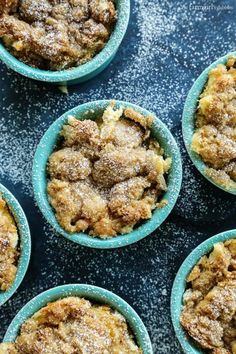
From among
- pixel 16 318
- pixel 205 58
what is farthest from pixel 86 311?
pixel 205 58

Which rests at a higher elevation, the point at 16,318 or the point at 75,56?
the point at 75,56

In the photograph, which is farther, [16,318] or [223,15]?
[223,15]

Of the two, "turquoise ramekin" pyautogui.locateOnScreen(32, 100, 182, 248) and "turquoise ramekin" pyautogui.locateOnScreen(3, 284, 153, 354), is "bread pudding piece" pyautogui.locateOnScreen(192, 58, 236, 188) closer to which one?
"turquoise ramekin" pyautogui.locateOnScreen(32, 100, 182, 248)

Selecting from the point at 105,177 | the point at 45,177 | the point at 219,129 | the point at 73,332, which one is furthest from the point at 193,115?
the point at 73,332

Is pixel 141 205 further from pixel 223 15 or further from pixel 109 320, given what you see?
pixel 223 15

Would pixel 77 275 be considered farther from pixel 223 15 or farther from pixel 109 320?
pixel 223 15

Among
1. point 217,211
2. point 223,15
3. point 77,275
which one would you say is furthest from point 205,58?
point 77,275

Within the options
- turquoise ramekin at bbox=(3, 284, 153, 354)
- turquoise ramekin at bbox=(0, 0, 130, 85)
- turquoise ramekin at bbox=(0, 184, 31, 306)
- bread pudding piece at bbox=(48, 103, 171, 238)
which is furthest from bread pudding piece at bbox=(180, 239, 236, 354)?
turquoise ramekin at bbox=(0, 0, 130, 85)

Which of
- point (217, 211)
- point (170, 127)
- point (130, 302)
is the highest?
point (170, 127)
